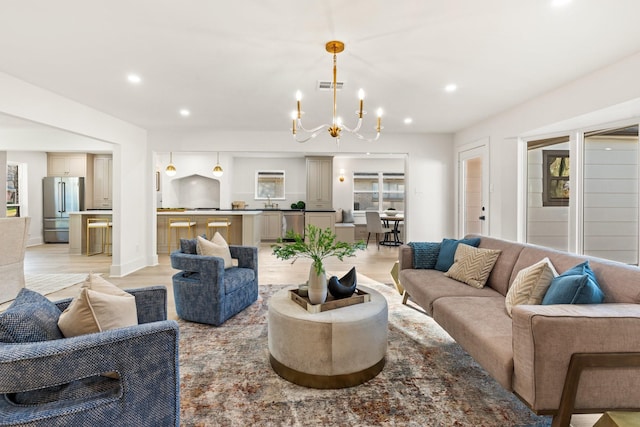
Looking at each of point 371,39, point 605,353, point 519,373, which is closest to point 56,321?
point 519,373

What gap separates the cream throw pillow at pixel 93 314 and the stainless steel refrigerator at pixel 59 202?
816 centimetres

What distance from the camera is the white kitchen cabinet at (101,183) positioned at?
27.2 ft

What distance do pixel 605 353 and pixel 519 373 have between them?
36 cm

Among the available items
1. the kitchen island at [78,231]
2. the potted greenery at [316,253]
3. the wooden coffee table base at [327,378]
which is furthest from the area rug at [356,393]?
the kitchen island at [78,231]

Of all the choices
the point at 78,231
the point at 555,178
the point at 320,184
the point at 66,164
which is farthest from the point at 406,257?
the point at 66,164

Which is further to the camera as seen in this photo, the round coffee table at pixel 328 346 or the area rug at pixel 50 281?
the area rug at pixel 50 281

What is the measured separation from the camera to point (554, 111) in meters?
3.60

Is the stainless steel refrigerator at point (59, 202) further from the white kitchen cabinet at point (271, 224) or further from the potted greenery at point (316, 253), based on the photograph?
the potted greenery at point (316, 253)

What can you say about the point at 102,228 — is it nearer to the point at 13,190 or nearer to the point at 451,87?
the point at 13,190

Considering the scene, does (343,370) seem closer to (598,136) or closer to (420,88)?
(420,88)

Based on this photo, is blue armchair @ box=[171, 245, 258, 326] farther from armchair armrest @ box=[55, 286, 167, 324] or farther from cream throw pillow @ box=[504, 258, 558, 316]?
cream throw pillow @ box=[504, 258, 558, 316]

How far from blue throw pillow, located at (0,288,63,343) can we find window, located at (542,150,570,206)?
15.5 feet

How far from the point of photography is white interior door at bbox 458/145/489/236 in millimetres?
5074

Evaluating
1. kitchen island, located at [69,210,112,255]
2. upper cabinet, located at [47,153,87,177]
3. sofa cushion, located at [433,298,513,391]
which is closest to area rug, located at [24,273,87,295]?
kitchen island, located at [69,210,112,255]
